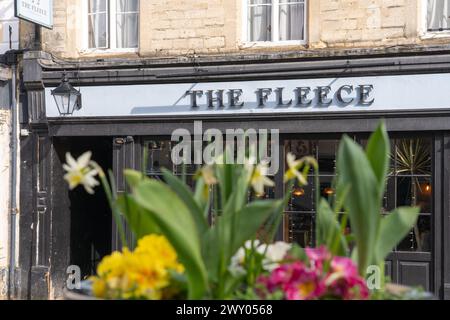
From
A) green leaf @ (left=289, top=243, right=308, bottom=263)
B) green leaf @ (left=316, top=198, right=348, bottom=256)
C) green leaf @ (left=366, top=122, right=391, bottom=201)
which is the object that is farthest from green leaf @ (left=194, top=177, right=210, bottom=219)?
green leaf @ (left=366, top=122, right=391, bottom=201)

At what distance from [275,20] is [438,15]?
6.55ft

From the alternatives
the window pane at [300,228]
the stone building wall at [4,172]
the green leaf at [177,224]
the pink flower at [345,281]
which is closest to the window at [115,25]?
the stone building wall at [4,172]

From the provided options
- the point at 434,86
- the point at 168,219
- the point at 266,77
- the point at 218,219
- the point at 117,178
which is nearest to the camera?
the point at 168,219

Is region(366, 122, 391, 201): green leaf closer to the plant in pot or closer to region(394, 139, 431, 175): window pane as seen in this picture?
the plant in pot

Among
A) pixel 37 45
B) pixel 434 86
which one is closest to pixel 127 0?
pixel 37 45

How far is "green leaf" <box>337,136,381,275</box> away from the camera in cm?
240

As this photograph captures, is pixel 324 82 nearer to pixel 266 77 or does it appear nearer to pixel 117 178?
pixel 266 77

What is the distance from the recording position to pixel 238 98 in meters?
8.27

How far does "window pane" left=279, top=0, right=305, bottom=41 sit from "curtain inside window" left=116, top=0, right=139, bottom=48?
201 centimetres

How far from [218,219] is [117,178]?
6434 millimetres

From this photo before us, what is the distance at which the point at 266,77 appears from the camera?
8.16m

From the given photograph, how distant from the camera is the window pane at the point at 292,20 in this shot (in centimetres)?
836

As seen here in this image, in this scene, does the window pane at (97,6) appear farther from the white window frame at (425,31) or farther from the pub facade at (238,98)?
the white window frame at (425,31)

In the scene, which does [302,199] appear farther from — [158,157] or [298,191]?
[158,157]
